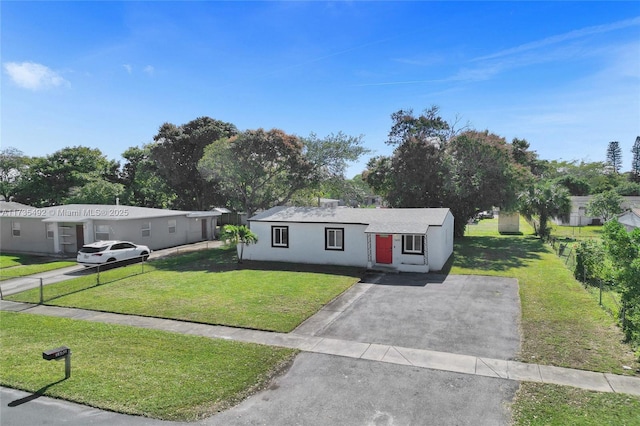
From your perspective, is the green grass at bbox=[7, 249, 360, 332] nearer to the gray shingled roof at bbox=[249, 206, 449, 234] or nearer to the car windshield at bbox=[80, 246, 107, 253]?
the car windshield at bbox=[80, 246, 107, 253]

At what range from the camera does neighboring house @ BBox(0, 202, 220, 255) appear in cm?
2505

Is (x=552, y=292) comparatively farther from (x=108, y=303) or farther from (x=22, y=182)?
(x=22, y=182)

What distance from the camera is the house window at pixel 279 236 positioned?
2319 cm

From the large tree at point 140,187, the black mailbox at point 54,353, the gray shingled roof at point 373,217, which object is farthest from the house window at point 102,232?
the black mailbox at point 54,353

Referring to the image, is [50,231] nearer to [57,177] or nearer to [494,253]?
[57,177]

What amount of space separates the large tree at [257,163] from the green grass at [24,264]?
11494 mm

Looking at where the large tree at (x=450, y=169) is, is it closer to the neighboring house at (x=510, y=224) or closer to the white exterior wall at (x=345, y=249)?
the neighboring house at (x=510, y=224)

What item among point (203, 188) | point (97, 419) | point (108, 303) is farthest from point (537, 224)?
point (97, 419)

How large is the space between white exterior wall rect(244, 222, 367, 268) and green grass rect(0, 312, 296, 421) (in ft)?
40.2

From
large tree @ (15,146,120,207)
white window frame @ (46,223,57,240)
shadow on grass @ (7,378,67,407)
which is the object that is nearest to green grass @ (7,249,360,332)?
shadow on grass @ (7,378,67,407)

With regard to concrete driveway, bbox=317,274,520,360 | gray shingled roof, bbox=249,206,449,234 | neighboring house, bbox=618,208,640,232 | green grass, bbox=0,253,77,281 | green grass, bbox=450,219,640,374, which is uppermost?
gray shingled roof, bbox=249,206,449,234

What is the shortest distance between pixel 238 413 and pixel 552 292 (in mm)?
13765

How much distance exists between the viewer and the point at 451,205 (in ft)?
112

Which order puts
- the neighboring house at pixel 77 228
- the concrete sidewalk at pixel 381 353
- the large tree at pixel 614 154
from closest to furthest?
1. the concrete sidewalk at pixel 381 353
2. the neighboring house at pixel 77 228
3. the large tree at pixel 614 154
